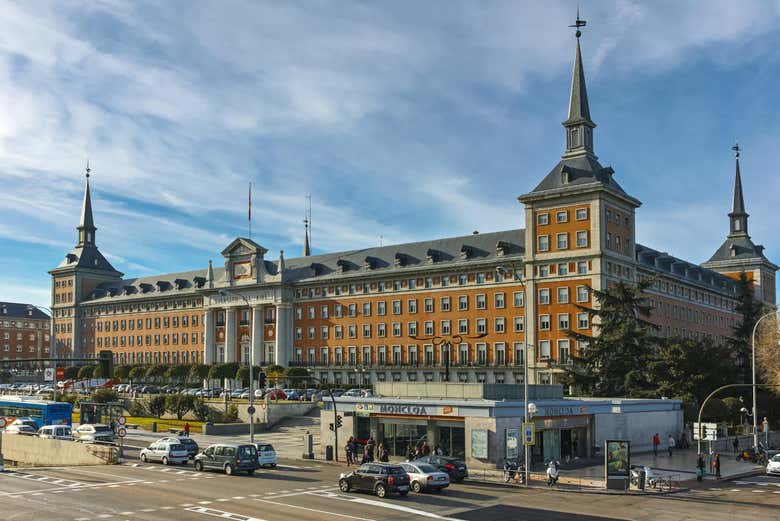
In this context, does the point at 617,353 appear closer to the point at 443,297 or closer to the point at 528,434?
the point at 528,434

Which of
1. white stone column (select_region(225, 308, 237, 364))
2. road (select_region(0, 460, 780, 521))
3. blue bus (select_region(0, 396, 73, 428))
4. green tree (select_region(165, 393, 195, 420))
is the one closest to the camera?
road (select_region(0, 460, 780, 521))

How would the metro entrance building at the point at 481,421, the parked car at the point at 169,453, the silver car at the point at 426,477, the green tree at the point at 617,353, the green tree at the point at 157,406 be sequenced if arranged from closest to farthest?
the silver car at the point at 426,477, the metro entrance building at the point at 481,421, the parked car at the point at 169,453, the green tree at the point at 617,353, the green tree at the point at 157,406

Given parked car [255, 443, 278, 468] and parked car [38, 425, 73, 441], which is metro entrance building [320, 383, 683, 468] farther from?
parked car [38, 425, 73, 441]

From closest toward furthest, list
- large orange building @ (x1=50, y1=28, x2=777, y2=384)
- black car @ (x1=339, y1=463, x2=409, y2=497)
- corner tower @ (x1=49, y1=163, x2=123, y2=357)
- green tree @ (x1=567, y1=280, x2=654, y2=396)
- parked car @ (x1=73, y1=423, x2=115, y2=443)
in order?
black car @ (x1=339, y1=463, x2=409, y2=497) → parked car @ (x1=73, y1=423, x2=115, y2=443) → green tree @ (x1=567, y1=280, x2=654, y2=396) → large orange building @ (x1=50, y1=28, x2=777, y2=384) → corner tower @ (x1=49, y1=163, x2=123, y2=357)

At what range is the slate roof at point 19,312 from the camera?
184000 mm

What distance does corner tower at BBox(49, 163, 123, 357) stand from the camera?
522 feet

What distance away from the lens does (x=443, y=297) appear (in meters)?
108

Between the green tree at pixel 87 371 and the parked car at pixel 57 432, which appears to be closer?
the parked car at pixel 57 432

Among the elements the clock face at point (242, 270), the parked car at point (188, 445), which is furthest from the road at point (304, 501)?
the clock face at point (242, 270)

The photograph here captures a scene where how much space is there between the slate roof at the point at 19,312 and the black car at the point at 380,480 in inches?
6520

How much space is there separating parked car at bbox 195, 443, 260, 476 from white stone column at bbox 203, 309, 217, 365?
8809 centimetres

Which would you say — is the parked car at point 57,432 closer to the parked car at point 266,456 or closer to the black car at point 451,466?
the parked car at point 266,456

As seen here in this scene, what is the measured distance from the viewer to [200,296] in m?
139

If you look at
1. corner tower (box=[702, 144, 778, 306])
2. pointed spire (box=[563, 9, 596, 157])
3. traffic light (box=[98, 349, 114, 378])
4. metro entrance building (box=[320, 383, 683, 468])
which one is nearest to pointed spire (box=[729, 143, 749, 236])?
corner tower (box=[702, 144, 778, 306])
